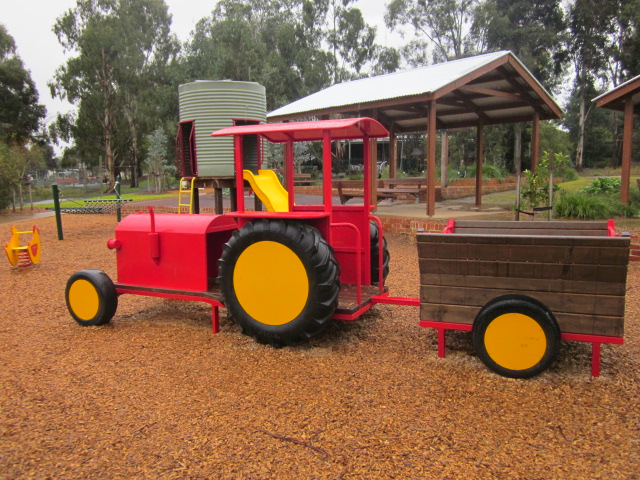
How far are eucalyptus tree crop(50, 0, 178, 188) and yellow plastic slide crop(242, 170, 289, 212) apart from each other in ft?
97.4

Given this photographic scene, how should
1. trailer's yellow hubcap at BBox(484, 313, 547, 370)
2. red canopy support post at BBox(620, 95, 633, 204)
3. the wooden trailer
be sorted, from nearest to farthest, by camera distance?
1. the wooden trailer
2. trailer's yellow hubcap at BBox(484, 313, 547, 370)
3. red canopy support post at BBox(620, 95, 633, 204)

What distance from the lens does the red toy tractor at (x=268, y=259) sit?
3809 millimetres

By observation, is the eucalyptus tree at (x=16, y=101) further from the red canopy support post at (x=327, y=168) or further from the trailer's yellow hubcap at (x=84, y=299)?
the red canopy support post at (x=327, y=168)

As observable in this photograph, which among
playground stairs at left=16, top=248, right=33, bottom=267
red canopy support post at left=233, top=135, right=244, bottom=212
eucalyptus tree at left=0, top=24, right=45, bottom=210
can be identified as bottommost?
playground stairs at left=16, top=248, right=33, bottom=267

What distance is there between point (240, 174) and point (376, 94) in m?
8.55

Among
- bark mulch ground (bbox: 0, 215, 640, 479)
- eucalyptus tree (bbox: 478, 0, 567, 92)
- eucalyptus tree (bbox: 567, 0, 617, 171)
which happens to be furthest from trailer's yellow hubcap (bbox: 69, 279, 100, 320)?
eucalyptus tree (bbox: 478, 0, 567, 92)

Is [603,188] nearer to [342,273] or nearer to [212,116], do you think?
[212,116]

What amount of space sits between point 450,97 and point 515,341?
11.1m

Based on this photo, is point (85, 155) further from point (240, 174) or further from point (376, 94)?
point (240, 174)

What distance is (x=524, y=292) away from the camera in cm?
329

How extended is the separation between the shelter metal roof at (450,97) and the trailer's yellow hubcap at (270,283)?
7.33 m

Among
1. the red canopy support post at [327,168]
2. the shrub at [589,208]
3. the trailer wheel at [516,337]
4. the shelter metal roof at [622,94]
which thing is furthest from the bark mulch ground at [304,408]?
the shelter metal roof at [622,94]

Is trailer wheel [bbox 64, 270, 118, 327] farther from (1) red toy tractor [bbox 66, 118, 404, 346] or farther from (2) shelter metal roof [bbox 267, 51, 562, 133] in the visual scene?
(2) shelter metal roof [bbox 267, 51, 562, 133]

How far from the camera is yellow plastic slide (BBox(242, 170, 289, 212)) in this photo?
4.66 m
